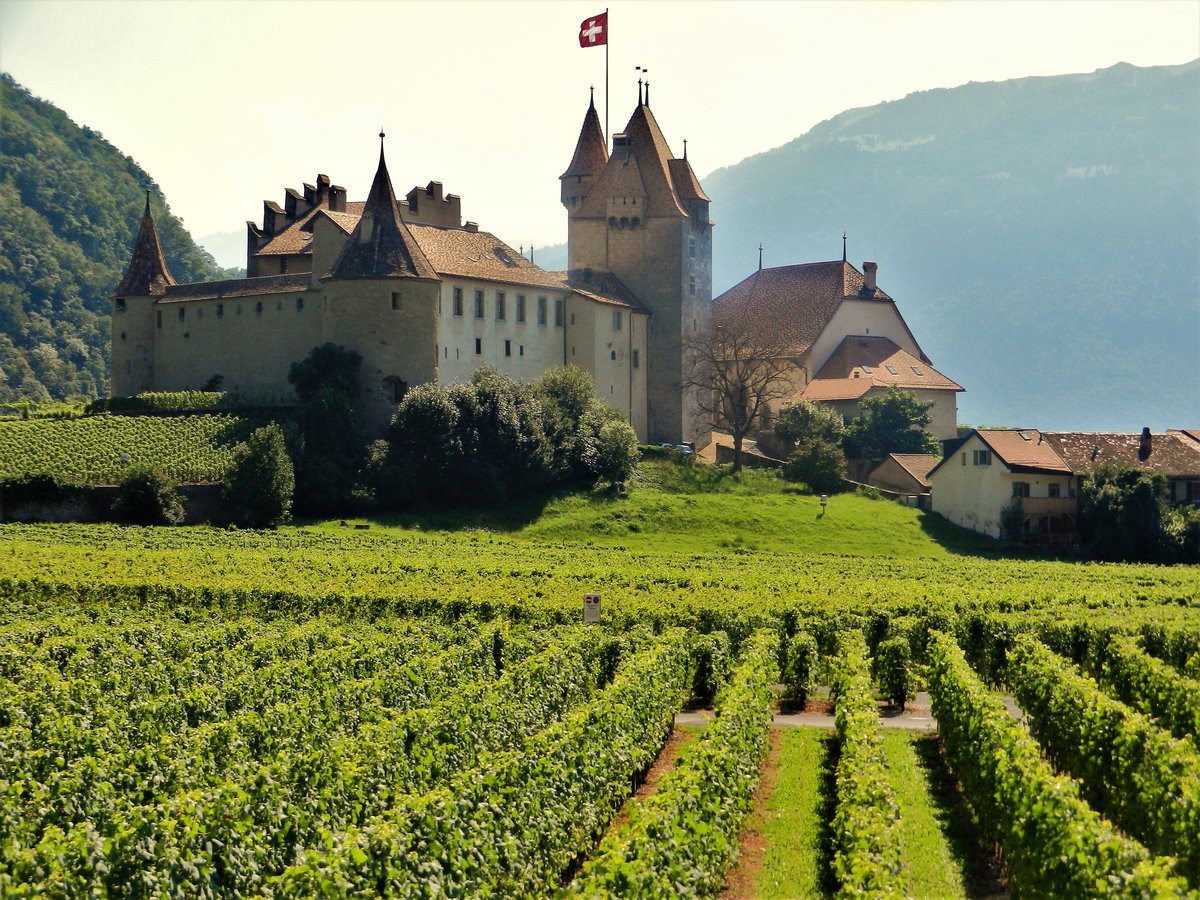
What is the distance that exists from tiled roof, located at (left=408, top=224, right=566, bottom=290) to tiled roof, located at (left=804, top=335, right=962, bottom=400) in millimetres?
19141

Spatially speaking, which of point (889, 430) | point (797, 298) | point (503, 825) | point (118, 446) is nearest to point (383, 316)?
point (118, 446)

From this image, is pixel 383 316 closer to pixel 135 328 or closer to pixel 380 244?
pixel 380 244

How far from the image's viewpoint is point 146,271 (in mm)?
80562

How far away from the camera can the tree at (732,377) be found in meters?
80.3

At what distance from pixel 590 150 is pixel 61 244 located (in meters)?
62.9

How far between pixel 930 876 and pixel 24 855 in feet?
32.8

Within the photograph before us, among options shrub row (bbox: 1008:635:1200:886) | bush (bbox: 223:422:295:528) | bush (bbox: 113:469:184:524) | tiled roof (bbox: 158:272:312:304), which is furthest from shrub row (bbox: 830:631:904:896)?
tiled roof (bbox: 158:272:312:304)

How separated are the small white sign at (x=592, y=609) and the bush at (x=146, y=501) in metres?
30.7

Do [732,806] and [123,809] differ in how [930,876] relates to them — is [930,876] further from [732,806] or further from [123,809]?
[123,809]

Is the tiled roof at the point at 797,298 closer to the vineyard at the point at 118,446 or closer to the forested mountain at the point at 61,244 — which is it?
the vineyard at the point at 118,446

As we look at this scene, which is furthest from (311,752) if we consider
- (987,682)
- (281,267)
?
(281,267)

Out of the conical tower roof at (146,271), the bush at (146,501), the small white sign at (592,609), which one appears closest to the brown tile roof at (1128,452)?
the bush at (146,501)

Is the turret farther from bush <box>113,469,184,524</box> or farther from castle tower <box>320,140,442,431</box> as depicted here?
bush <box>113,469,184,524</box>

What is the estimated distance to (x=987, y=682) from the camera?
117 ft
